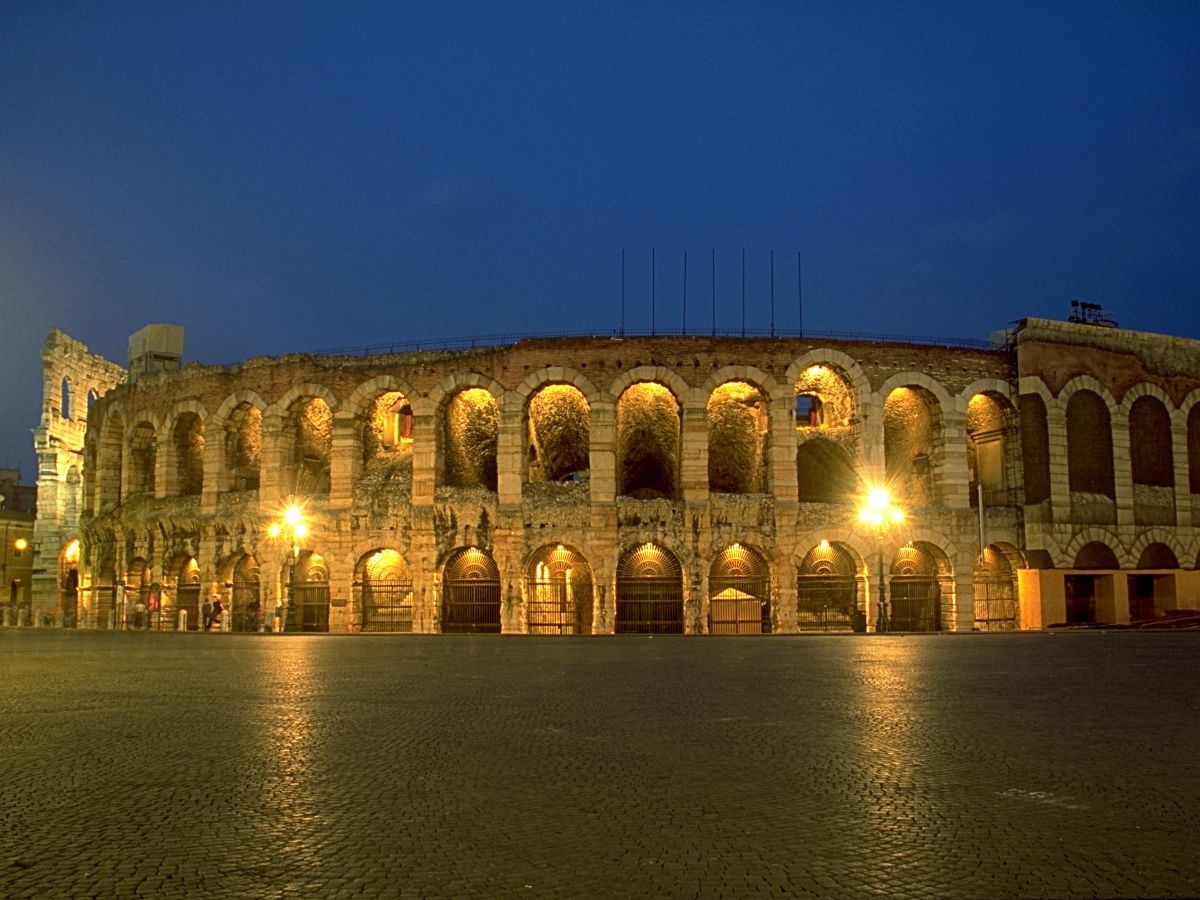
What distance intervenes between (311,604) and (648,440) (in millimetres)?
12836

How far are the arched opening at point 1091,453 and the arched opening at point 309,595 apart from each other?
24976 mm

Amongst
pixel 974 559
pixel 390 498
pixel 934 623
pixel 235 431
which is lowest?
pixel 934 623

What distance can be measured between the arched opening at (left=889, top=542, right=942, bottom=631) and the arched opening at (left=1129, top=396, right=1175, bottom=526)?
8.02m

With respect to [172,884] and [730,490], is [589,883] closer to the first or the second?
[172,884]

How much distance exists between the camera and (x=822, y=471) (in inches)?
1403

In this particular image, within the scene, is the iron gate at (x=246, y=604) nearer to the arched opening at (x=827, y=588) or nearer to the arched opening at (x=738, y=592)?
the arched opening at (x=738, y=592)

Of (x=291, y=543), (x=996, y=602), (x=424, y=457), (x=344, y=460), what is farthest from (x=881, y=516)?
(x=291, y=543)

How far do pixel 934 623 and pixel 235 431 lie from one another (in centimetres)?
2482

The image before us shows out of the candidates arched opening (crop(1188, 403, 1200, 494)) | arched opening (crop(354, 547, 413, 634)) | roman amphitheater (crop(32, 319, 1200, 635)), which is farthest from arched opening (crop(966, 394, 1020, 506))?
arched opening (crop(354, 547, 413, 634))

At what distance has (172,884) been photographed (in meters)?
4.41

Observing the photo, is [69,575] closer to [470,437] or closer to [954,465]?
[470,437]

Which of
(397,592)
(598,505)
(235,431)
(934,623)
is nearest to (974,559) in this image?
(934,623)

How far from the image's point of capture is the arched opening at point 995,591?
32438 millimetres

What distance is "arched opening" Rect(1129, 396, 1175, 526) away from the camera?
3428 cm
